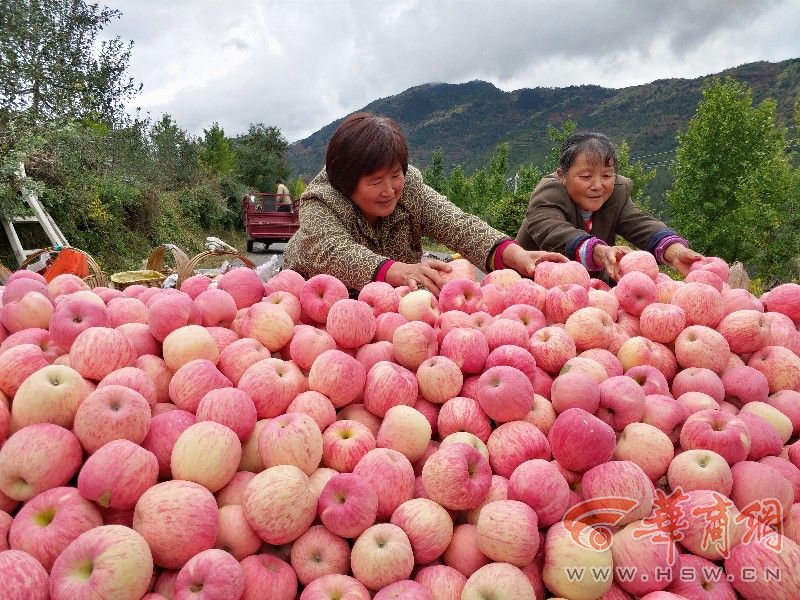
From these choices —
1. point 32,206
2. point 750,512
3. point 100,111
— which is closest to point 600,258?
point 750,512

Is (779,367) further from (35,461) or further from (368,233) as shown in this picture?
(35,461)

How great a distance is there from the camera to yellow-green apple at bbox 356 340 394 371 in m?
1.75

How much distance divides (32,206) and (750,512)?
14.4 metres

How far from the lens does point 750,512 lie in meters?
1.35

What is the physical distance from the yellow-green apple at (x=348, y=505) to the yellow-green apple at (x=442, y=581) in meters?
0.17

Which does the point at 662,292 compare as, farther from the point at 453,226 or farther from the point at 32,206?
the point at 32,206

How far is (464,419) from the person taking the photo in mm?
1517

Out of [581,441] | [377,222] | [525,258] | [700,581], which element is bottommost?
[700,581]

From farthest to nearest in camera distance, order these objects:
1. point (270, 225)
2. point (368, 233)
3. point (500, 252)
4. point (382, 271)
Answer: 1. point (270, 225)
2. point (368, 233)
3. point (500, 252)
4. point (382, 271)

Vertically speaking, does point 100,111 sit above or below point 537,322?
above

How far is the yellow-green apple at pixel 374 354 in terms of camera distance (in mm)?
1751

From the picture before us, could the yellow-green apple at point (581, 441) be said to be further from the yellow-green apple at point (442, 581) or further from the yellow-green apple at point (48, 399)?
the yellow-green apple at point (48, 399)

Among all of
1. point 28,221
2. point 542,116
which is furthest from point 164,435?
point 542,116

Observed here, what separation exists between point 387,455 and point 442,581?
12.6 inches
